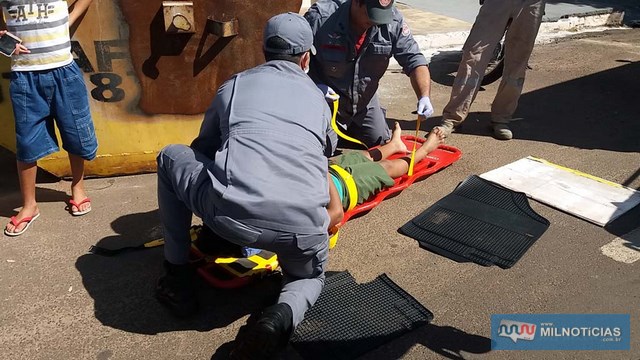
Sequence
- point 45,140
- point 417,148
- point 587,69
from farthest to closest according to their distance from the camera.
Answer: point 587,69 → point 417,148 → point 45,140

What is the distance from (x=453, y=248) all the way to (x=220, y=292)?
1287 millimetres

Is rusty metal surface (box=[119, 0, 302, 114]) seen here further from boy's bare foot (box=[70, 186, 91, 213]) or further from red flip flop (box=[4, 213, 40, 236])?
red flip flop (box=[4, 213, 40, 236])

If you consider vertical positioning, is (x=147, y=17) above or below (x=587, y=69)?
above

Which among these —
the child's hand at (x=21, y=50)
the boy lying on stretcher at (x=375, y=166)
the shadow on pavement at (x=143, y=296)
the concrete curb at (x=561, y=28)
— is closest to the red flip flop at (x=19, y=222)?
the shadow on pavement at (x=143, y=296)

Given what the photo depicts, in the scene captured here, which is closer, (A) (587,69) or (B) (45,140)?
(B) (45,140)

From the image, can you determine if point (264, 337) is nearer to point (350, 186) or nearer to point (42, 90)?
point (350, 186)

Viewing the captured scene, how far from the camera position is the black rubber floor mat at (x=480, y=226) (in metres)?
3.09

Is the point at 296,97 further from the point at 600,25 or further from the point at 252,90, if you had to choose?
the point at 600,25

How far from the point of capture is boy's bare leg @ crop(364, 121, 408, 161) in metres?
3.98

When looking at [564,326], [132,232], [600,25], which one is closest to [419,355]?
[564,326]

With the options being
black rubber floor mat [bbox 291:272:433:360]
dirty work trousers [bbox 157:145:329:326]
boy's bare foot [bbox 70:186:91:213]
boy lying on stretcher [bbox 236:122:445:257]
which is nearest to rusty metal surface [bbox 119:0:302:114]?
boy's bare foot [bbox 70:186:91:213]

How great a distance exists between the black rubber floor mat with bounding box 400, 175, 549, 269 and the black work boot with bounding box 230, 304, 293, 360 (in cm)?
131

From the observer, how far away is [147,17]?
11.3ft

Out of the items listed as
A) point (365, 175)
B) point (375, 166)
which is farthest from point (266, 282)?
point (375, 166)
